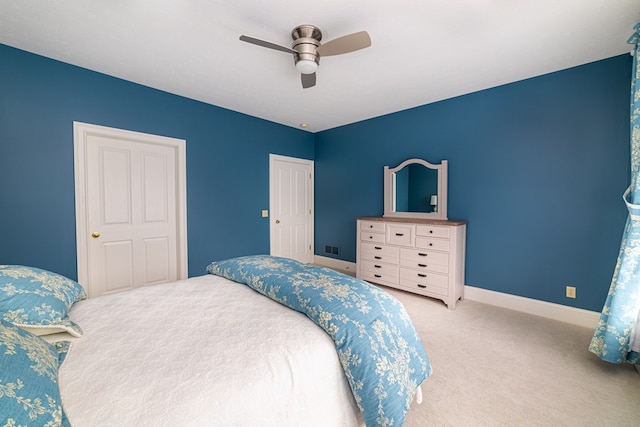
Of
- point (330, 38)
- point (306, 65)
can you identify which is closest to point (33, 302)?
point (306, 65)

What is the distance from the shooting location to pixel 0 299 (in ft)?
3.46

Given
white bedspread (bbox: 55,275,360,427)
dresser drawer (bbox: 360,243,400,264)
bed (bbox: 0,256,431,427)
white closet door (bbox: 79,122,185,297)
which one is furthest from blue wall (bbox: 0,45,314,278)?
dresser drawer (bbox: 360,243,400,264)

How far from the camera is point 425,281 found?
124 inches

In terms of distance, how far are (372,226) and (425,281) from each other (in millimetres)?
959

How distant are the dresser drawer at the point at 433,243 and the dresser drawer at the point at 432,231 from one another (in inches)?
1.9

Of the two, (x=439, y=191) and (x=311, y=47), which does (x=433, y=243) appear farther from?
(x=311, y=47)

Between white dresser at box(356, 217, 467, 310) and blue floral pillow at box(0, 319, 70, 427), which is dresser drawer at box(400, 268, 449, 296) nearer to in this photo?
white dresser at box(356, 217, 467, 310)

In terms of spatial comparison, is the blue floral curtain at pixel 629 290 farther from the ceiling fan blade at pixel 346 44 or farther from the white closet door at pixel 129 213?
the white closet door at pixel 129 213

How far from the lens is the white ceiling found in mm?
1803

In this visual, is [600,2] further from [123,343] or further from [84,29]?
[84,29]

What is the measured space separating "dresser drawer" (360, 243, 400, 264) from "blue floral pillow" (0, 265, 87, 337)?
9.94ft

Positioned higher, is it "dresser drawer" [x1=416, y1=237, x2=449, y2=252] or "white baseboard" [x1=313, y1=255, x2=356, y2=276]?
"dresser drawer" [x1=416, y1=237, x2=449, y2=252]

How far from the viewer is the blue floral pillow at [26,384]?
1.91ft

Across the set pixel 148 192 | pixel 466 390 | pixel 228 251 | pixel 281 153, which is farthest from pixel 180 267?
pixel 466 390
